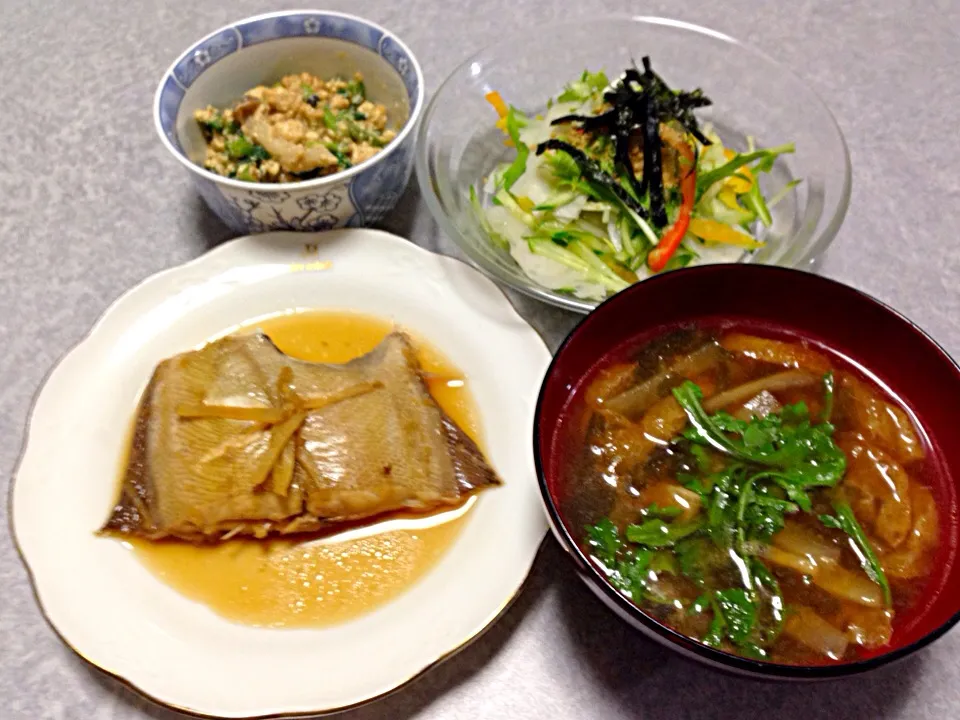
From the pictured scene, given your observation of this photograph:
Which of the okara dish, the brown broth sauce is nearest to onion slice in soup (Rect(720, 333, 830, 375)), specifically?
the brown broth sauce

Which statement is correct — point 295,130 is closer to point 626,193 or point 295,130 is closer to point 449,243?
point 449,243

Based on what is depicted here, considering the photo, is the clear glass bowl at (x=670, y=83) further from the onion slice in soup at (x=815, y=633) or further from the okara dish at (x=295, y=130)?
the onion slice in soup at (x=815, y=633)

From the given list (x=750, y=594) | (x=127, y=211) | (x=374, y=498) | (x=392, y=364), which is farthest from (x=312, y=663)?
(x=127, y=211)

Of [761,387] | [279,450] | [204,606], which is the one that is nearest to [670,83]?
[761,387]

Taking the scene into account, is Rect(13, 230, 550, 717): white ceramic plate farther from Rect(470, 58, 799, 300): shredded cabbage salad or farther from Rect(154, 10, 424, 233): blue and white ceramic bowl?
Rect(470, 58, 799, 300): shredded cabbage salad

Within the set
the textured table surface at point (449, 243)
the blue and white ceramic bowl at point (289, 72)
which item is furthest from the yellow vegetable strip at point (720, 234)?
the blue and white ceramic bowl at point (289, 72)

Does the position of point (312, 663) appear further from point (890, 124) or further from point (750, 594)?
point (890, 124)
